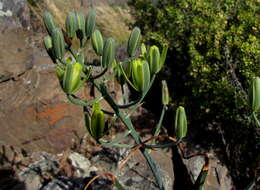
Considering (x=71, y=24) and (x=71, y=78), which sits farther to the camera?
(x=71, y=24)

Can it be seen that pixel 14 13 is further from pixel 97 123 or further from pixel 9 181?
pixel 97 123

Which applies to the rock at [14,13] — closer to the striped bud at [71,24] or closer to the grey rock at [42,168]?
the grey rock at [42,168]

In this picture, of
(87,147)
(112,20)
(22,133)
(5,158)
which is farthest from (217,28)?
(112,20)

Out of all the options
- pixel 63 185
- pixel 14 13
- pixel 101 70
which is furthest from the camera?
pixel 14 13

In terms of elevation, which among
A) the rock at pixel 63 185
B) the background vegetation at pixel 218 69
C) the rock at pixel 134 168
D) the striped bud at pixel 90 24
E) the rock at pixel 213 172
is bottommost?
the rock at pixel 213 172

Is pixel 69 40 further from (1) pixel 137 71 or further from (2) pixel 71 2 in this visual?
(2) pixel 71 2

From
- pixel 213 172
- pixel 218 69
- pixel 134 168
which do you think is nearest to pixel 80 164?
pixel 134 168

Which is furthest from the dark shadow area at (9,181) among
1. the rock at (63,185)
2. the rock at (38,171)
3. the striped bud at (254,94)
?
the striped bud at (254,94)
